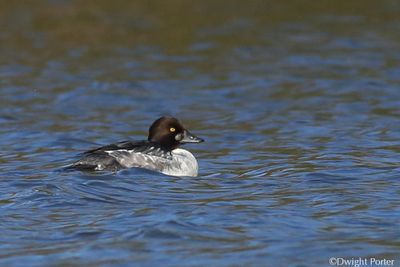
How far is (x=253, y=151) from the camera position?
14.0m

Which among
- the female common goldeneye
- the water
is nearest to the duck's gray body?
the female common goldeneye

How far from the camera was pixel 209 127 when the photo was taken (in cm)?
1594

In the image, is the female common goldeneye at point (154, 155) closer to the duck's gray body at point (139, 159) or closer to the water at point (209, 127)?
the duck's gray body at point (139, 159)

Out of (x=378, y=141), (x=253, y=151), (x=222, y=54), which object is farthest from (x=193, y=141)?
(x=222, y=54)

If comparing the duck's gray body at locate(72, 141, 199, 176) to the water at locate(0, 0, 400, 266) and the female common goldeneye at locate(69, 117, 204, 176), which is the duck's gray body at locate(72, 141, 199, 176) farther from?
the water at locate(0, 0, 400, 266)

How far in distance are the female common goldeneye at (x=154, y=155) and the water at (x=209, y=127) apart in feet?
0.61

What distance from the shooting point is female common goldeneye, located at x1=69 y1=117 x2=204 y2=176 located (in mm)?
12289

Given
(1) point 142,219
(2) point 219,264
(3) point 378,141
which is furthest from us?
(3) point 378,141

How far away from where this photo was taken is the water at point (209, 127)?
30.5 feet

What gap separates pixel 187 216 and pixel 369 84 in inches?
346

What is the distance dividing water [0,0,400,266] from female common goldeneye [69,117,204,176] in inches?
7.3

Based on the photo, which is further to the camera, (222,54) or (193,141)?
(222,54)

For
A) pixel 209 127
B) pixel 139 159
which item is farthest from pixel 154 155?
pixel 209 127

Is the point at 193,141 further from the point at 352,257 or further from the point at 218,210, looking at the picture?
the point at 352,257
